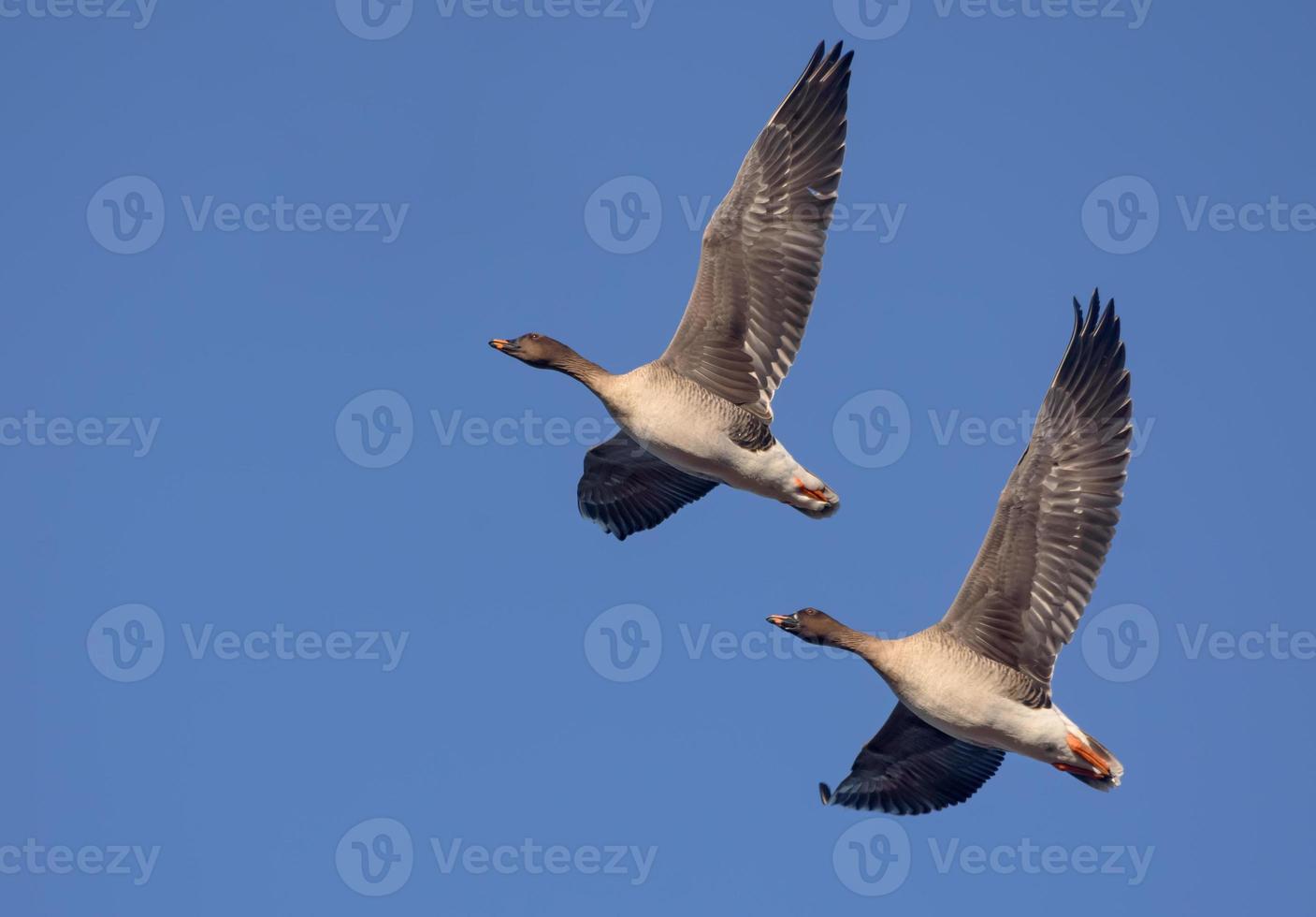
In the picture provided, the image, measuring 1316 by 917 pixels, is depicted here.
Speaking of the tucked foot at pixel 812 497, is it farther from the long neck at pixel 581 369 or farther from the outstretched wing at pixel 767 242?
the long neck at pixel 581 369

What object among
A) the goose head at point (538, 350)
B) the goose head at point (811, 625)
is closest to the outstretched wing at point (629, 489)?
the goose head at point (538, 350)

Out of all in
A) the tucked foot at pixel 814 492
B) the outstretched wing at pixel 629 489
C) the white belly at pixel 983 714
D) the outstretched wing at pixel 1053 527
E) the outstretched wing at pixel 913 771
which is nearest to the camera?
the white belly at pixel 983 714

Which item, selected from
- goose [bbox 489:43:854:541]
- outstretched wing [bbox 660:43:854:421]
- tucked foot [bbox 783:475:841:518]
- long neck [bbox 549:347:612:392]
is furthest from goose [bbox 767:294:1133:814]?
long neck [bbox 549:347:612:392]

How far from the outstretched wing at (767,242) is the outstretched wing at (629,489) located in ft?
8.10

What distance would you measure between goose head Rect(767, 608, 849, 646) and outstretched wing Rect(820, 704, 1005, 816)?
125 cm

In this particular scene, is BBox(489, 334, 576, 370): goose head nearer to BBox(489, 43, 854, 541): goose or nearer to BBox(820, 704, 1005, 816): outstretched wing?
BBox(489, 43, 854, 541): goose

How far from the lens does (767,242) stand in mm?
20203

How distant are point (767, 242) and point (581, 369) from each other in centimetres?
236

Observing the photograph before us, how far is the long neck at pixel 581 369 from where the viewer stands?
20500mm

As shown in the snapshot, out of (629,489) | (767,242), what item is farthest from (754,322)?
(629,489)

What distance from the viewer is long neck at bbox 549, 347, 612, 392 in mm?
20500

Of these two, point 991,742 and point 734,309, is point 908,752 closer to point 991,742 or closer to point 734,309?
point 991,742

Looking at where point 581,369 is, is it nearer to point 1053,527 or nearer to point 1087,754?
point 1053,527

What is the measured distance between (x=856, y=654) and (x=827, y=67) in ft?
20.1
